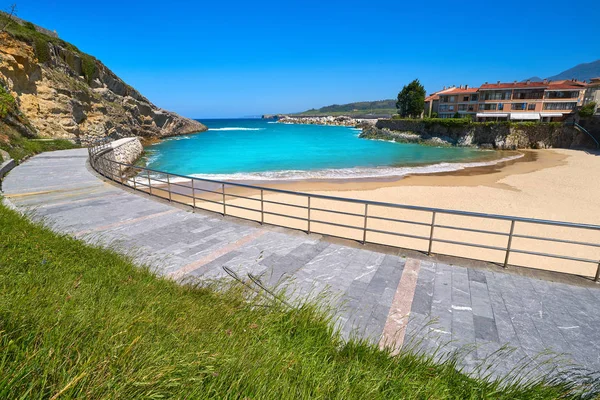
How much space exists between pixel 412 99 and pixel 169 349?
90.5 m

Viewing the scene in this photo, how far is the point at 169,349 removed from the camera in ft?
7.72

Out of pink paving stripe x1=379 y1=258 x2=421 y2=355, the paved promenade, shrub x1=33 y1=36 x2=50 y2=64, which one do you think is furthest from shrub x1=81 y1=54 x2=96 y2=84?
pink paving stripe x1=379 y1=258 x2=421 y2=355

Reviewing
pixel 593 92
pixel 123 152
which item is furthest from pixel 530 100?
pixel 123 152

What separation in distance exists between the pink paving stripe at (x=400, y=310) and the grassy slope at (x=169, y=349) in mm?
534

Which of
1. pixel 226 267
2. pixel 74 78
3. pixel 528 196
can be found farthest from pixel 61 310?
pixel 74 78

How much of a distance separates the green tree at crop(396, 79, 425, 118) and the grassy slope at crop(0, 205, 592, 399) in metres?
88.5

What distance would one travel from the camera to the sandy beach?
11.0 meters

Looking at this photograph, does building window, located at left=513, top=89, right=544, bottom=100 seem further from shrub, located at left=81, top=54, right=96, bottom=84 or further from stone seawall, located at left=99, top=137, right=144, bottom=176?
shrub, located at left=81, top=54, right=96, bottom=84

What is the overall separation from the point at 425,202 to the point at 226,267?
1431cm

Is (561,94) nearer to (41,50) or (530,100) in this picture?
(530,100)

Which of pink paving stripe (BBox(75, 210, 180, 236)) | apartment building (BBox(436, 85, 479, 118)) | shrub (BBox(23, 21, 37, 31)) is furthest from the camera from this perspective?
apartment building (BBox(436, 85, 479, 118))

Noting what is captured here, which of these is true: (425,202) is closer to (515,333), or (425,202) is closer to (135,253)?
(515,333)

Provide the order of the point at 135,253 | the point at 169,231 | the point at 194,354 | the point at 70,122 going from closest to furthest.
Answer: the point at 194,354 → the point at 135,253 → the point at 169,231 → the point at 70,122

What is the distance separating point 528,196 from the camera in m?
18.8
